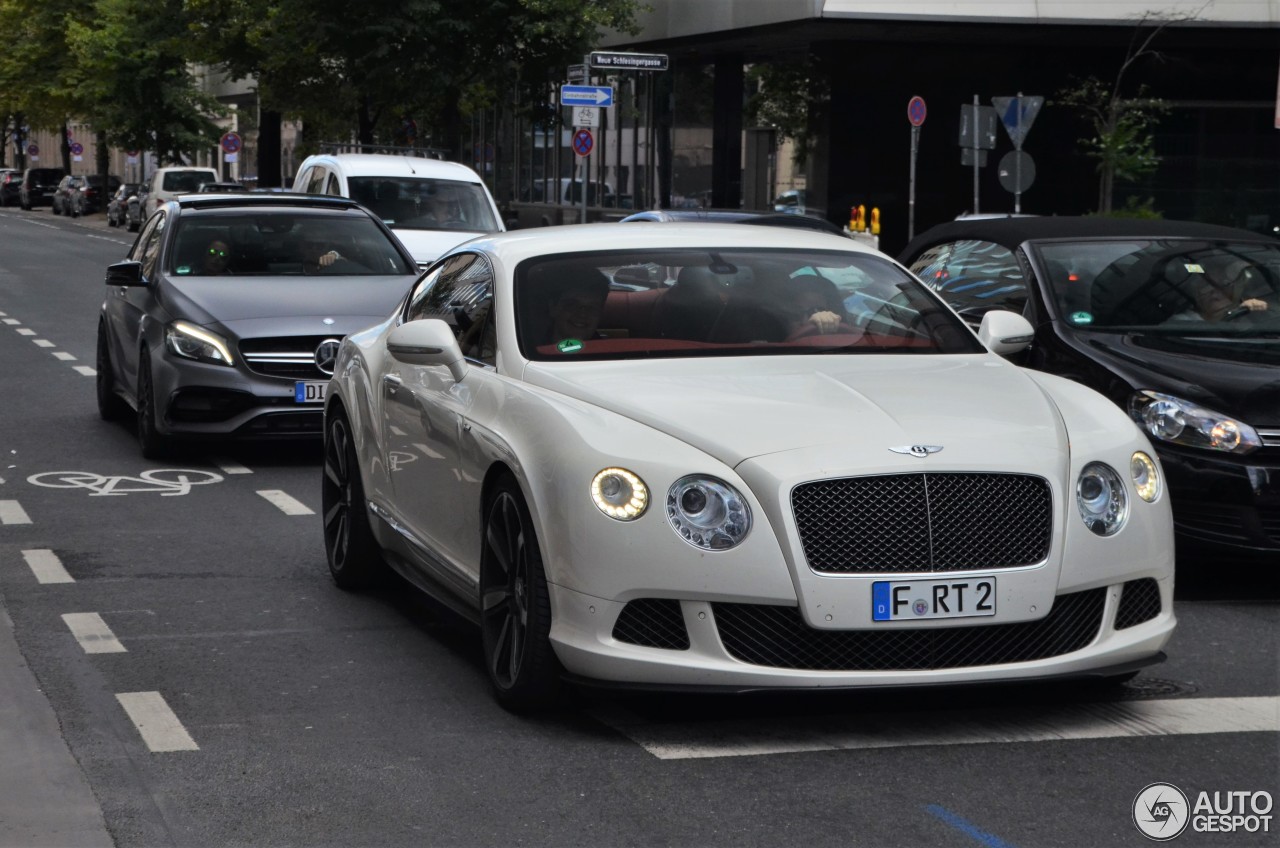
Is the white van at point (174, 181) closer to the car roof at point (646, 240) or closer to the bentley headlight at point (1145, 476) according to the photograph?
the car roof at point (646, 240)

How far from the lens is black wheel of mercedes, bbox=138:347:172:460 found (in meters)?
11.6

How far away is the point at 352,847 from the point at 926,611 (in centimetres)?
165

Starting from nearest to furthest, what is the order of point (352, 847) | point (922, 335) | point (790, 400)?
point (352, 847) → point (790, 400) → point (922, 335)

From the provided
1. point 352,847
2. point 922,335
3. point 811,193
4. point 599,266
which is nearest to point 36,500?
point 599,266

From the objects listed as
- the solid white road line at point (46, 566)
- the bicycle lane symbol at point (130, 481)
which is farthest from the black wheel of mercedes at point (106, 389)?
the solid white road line at point (46, 566)

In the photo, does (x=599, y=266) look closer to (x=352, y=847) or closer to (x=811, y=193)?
(x=352, y=847)

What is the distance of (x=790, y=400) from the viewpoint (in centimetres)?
579

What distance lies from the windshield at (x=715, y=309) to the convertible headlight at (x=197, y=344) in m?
5.13

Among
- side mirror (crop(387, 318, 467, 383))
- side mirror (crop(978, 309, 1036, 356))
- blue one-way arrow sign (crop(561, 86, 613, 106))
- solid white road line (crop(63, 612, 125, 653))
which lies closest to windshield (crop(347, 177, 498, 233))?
blue one-way arrow sign (crop(561, 86, 613, 106))

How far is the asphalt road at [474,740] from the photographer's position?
477cm

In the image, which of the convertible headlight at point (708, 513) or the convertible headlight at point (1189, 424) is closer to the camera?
the convertible headlight at point (708, 513)

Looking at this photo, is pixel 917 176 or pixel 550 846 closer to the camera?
pixel 550 846

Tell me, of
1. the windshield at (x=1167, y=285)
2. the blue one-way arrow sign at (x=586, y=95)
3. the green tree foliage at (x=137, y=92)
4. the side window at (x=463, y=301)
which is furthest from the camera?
the green tree foliage at (x=137, y=92)

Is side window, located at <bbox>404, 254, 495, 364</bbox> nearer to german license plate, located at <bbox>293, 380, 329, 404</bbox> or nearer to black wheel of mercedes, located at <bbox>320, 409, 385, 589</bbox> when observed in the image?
black wheel of mercedes, located at <bbox>320, 409, 385, 589</bbox>
